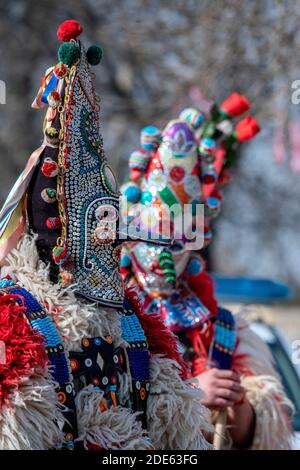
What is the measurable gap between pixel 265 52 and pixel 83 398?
609cm

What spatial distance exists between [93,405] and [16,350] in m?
0.25

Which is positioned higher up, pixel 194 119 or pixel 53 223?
pixel 194 119

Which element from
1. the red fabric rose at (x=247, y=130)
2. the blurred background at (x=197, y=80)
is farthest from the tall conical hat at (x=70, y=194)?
the blurred background at (x=197, y=80)

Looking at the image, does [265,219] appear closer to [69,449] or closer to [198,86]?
[198,86]

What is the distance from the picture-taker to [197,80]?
8.65 metres

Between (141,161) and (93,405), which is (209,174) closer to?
(141,161)

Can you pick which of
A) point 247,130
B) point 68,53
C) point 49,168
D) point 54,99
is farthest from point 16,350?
point 247,130

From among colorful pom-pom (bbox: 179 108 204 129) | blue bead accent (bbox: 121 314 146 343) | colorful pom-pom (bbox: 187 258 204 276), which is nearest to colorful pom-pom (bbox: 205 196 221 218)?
colorful pom-pom (bbox: 187 258 204 276)

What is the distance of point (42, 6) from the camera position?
10086 millimetres

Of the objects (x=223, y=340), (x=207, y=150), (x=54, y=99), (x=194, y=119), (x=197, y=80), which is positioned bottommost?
(x=223, y=340)

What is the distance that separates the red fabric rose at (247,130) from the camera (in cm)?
394

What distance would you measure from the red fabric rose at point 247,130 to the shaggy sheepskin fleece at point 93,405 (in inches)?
68.9

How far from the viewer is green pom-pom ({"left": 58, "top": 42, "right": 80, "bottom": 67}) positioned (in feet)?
7.57
